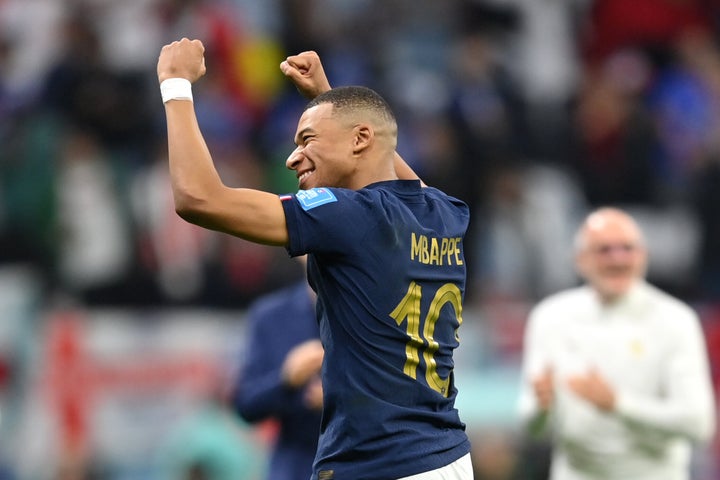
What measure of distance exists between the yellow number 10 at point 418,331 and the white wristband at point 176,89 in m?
0.95

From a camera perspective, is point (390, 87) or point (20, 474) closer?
point (20, 474)

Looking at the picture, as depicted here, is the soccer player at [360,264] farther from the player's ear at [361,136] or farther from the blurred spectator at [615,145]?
the blurred spectator at [615,145]

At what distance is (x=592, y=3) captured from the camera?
14281 millimetres

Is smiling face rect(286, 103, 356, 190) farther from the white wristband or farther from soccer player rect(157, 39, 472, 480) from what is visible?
the white wristband

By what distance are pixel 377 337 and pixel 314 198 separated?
1.63 ft

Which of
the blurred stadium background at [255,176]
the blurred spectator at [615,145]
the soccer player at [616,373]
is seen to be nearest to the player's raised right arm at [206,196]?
the soccer player at [616,373]

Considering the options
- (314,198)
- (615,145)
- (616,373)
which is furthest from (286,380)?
(615,145)

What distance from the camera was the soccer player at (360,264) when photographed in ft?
14.5

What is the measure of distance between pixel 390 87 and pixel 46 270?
3528 millimetres

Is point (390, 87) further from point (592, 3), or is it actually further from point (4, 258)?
point (4, 258)

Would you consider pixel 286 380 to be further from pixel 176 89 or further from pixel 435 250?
pixel 176 89

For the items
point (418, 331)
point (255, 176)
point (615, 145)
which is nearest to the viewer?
point (418, 331)

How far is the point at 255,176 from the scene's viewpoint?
11.5m

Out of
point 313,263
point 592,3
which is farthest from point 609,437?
point 592,3
